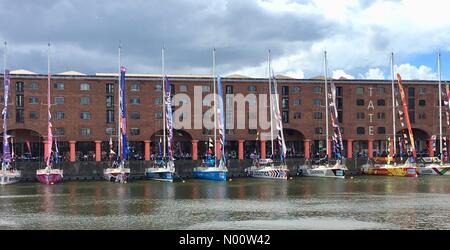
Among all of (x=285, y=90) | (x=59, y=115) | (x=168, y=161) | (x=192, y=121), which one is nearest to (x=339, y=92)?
(x=285, y=90)

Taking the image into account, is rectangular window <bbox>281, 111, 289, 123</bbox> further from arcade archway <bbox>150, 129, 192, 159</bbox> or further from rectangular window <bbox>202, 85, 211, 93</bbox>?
arcade archway <bbox>150, 129, 192, 159</bbox>

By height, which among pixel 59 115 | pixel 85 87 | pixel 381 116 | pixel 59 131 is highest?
pixel 85 87

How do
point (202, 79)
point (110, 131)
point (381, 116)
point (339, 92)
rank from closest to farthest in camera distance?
1. point (110, 131)
2. point (202, 79)
3. point (339, 92)
4. point (381, 116)

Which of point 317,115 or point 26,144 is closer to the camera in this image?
point 26,144

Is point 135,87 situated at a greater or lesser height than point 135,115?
greater

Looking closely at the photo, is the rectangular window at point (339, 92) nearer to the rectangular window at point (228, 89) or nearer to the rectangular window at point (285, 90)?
the rectangular window at point (285, 90)

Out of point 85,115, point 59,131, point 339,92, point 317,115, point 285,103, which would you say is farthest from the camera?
point 339,92

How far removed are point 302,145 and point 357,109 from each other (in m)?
13.8

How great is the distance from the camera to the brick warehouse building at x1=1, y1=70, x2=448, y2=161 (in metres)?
111

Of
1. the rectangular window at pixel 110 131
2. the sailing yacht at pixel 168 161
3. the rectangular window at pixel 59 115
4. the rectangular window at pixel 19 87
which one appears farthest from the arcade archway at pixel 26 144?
the sailing yacht at pixel 168 161

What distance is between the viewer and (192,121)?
117 m

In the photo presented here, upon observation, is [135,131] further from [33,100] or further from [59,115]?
[33,100]

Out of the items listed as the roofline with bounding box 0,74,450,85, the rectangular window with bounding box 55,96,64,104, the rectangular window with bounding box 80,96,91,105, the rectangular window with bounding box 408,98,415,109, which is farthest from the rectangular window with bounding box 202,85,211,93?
the rectangular window with bounding box 408,98,415,109

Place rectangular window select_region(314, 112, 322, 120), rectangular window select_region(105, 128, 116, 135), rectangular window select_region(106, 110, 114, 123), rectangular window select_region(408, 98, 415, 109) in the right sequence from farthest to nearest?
rectangular window select_region(408, 98, 415, 109), rectangular window select_region(314, 112, 322, 120), rectangular window select_region(106, 110, 114, 123), rectangular window select_region(105, 128, 116, 135)
